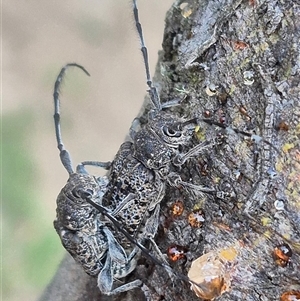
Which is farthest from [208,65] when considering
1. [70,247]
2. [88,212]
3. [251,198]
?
[70,247]

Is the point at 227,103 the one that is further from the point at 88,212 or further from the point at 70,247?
the point at 70,247

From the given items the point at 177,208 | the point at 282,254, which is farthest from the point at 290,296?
the point at 177,208

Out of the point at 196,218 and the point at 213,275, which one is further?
the point at 196,218

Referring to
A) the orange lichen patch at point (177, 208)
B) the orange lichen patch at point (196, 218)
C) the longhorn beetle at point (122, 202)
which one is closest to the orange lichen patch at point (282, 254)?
the orange lichen patch at point (196, 218)

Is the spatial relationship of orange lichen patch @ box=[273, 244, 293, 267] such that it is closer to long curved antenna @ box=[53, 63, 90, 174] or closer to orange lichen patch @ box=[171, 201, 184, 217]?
orange lichen patch @ box=[171, 201, 184, 217]

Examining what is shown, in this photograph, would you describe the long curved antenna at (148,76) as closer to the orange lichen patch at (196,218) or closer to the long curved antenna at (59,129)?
the long curved antenna at (59,129)

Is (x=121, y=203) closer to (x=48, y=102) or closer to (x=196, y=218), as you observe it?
(x=196, y=218)

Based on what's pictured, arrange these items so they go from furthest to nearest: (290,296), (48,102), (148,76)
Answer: (48,102), (148,76), (290,296)
